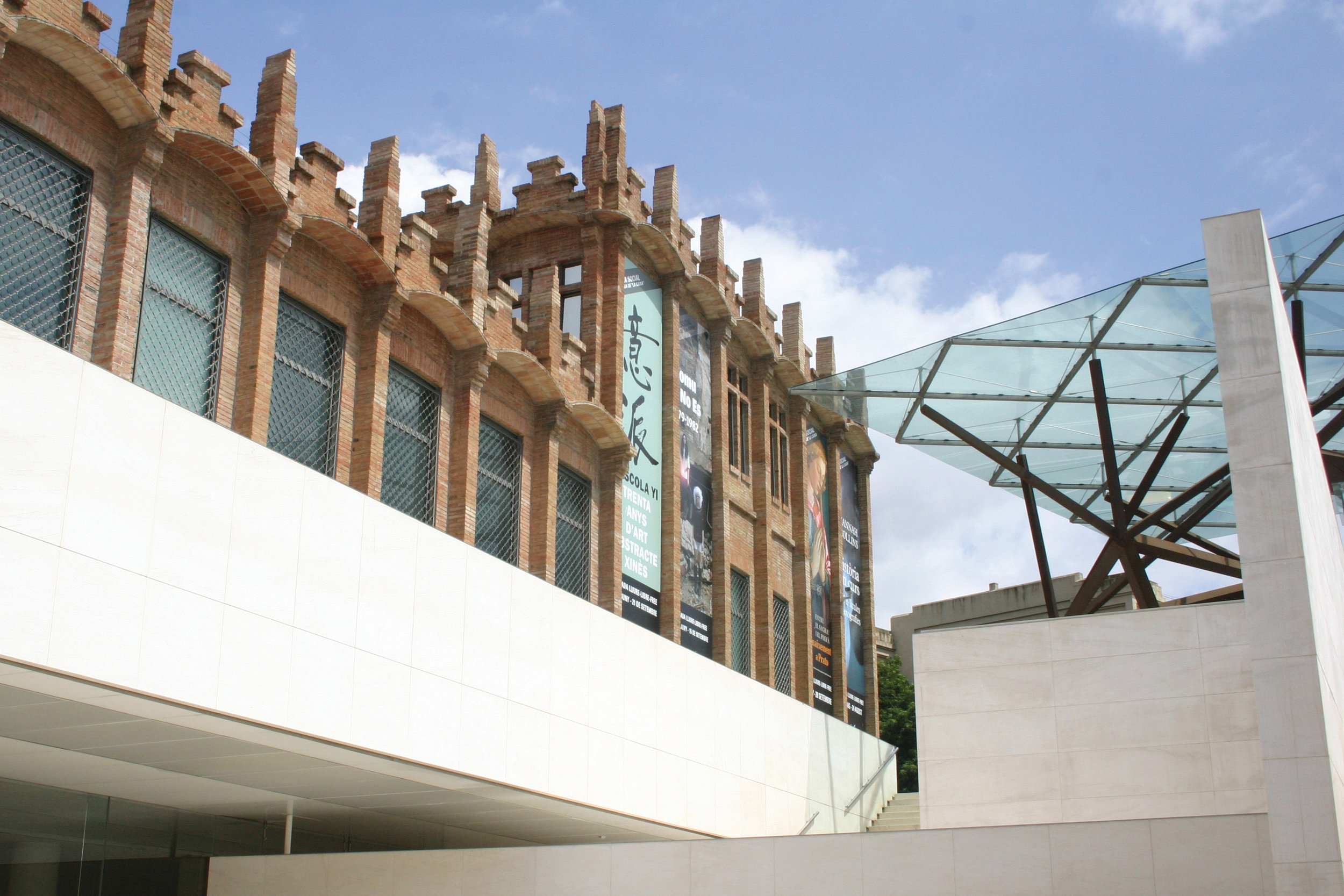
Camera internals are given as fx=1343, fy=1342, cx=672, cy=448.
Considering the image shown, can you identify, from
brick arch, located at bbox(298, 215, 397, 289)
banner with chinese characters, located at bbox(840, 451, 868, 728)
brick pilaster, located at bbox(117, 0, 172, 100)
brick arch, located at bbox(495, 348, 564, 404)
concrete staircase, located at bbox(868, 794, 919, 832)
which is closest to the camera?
brick pilaster, located at bbox(117, 0, 172, 100)

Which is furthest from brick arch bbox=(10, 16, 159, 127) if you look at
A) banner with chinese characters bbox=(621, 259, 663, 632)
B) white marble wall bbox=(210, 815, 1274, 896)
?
banner with chinese characters bbox=(621, 259, 663, 632)

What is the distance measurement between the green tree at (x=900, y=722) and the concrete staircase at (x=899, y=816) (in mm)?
11525

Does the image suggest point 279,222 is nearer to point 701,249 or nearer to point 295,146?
point 295,146

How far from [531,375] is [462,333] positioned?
176 cm

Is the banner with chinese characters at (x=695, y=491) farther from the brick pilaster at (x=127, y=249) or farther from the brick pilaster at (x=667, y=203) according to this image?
the brick pilaster at (x=127, y=249)

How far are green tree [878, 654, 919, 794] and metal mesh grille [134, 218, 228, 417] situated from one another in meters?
28.6

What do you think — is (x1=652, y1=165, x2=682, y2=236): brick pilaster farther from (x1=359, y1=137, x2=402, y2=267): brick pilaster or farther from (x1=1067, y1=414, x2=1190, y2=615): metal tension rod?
(x1=1067, y1=414, x2=1190, y2=615): metal tension rod

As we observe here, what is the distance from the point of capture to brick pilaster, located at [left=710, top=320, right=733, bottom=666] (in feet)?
85.8

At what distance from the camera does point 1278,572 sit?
33.2 feet

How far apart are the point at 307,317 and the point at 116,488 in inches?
294

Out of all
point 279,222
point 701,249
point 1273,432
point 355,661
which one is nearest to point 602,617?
point 355,661

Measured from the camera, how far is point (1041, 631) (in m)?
17.4

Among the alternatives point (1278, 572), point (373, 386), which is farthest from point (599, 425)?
point (1278, 572)

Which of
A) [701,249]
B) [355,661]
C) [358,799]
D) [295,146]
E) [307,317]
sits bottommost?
[358,799]
